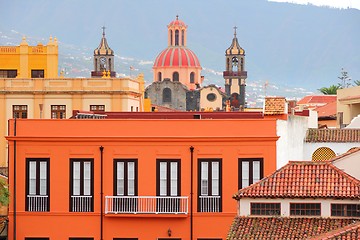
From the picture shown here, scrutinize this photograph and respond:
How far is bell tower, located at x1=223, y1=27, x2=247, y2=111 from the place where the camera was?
176750 millimetres

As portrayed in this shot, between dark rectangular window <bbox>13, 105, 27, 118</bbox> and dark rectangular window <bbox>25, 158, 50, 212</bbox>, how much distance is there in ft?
81.3

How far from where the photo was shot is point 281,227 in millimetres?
29875

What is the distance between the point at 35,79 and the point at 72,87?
1.80 meters

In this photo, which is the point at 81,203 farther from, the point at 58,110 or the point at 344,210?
the point at 58,110

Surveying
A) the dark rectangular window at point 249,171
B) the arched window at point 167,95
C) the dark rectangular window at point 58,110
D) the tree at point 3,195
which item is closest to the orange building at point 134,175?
the dark rectangular window at point 249,171

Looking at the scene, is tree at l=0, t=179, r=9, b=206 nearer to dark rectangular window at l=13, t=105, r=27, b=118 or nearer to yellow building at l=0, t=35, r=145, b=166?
yellow building at l=0, t=35, r=145, b=166

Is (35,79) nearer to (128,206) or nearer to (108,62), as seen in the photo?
(128,206)

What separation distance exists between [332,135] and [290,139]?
8.31 m

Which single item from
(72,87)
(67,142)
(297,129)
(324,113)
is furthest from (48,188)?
(324,113)

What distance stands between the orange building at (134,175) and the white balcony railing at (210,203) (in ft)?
0.09

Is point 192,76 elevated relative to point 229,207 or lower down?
elevated

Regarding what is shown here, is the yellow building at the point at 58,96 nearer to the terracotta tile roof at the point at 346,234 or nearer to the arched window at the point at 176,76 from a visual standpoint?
the terracotta tile roof at the point at 346,234

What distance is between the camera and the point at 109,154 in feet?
125

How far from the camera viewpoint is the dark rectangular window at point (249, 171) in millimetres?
37688
